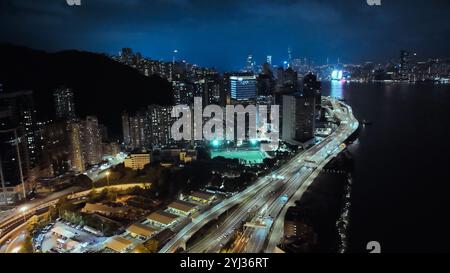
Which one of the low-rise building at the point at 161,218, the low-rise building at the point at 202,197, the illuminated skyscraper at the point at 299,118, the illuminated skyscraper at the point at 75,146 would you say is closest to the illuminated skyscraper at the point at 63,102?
the illuminated skyscraper at the point at 75,146

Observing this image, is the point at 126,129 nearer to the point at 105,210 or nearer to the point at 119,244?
the point at 105,210

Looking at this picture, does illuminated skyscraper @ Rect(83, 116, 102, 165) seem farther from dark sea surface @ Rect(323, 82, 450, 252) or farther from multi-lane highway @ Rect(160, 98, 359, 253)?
dark sea surface @ Rect(323, 82, 450, 252)

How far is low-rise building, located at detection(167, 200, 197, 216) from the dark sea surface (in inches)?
71.5

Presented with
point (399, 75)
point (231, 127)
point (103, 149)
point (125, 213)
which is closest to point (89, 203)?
point (125, 213)

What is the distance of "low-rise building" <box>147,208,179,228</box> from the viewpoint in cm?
363

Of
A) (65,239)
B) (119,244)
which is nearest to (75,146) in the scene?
(65,239)

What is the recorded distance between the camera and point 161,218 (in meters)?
3.70

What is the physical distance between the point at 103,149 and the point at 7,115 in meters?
2.07

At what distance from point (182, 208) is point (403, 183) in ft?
11.1

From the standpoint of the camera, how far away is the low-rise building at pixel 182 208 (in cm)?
389

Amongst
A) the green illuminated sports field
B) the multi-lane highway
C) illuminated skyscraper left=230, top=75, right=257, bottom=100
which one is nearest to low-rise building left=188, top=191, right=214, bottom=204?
the multi-lane highway

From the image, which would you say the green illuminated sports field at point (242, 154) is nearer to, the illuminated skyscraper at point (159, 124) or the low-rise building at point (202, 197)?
the illuminated skyscraper at point (159, 124)
